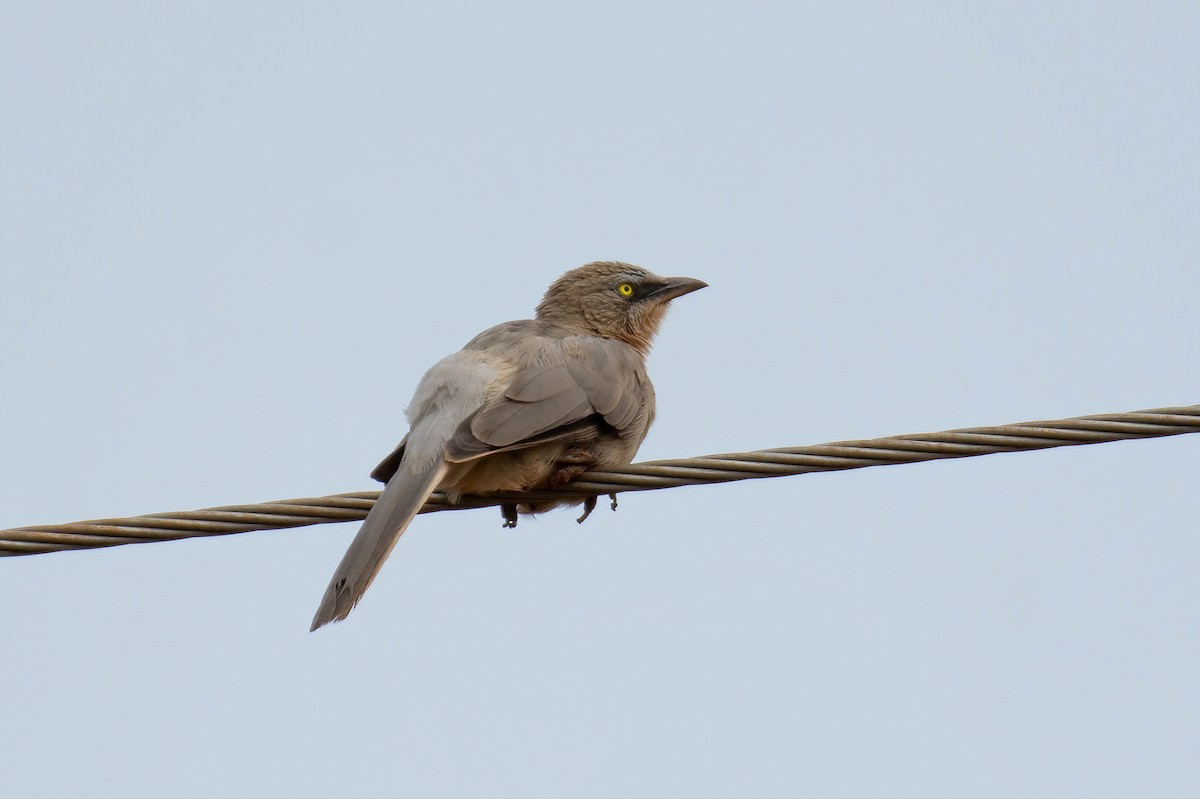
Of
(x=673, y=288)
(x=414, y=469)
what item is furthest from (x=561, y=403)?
(x=673, y=288)

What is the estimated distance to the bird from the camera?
576 centimetres

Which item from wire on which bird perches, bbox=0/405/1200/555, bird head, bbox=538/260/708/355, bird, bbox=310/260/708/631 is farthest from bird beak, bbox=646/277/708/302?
wire on which bird perches, bbox=0/405/1200/555

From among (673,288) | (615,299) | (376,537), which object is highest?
(673,288)

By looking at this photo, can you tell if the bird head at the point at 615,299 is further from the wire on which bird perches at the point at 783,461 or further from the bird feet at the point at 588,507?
the wire on which bird perches at the point at 783,461

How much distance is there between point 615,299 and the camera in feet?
28.5

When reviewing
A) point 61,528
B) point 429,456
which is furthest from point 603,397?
point 61,528

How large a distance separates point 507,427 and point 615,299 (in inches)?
106

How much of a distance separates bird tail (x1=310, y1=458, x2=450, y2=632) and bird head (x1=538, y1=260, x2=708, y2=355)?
2.71 m

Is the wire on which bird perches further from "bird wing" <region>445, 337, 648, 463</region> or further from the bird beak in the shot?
the bird beak

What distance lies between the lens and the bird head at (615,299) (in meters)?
8.62

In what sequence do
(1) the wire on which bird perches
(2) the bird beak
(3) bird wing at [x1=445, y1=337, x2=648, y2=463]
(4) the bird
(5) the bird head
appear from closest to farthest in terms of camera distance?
1. (1) the wire on which bird perches
2. (4) the bird
3. (3) bird wing at [x1=445, y1=337, x2=648, y2=463]
4. (5) the bird head
5. (2) the bird beak

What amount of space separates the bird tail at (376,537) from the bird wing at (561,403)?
169 mm

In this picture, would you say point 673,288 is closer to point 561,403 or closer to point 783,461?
point 561,403

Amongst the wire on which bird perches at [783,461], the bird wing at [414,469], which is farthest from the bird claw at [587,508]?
the wire on which bird perches at [783,461]
